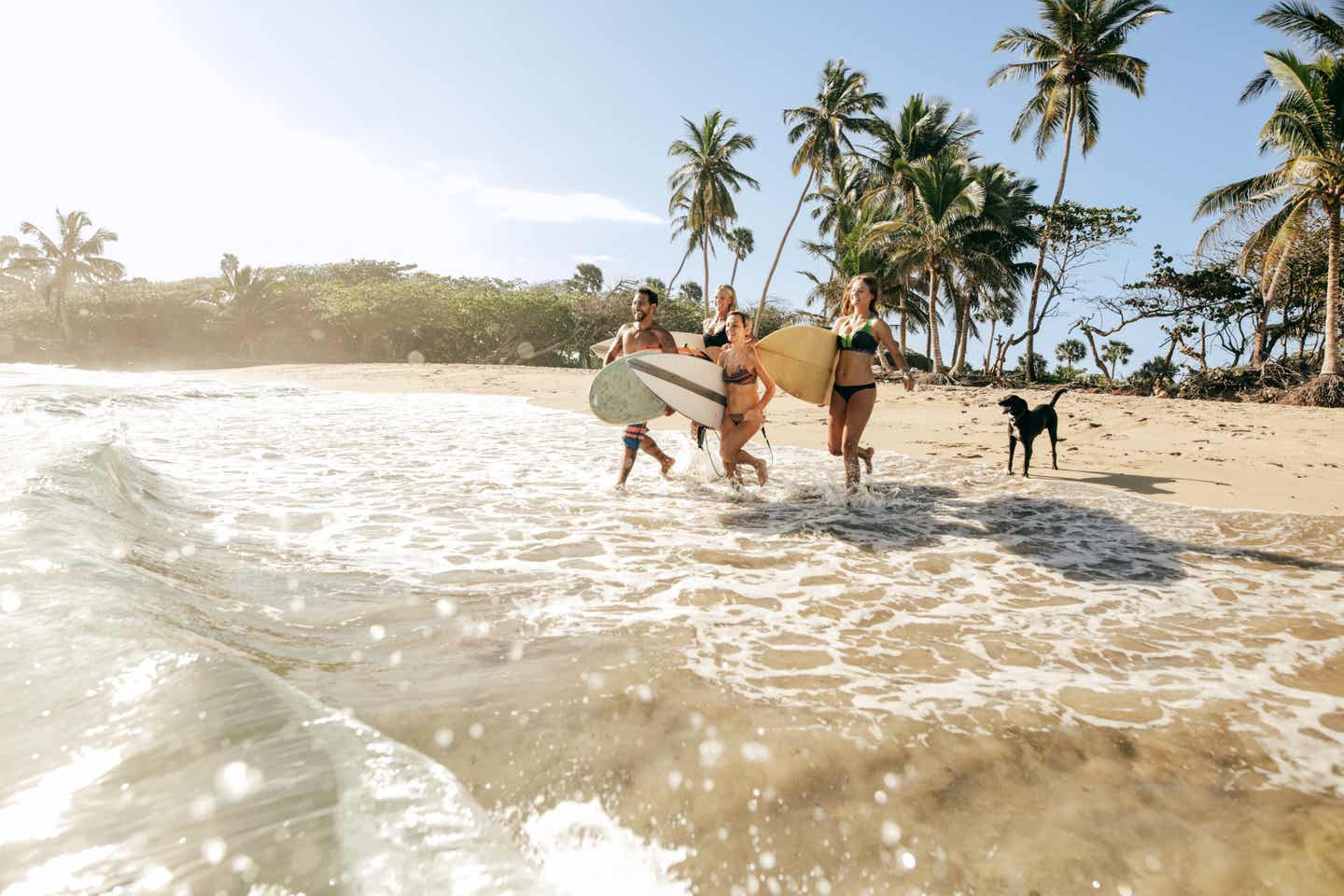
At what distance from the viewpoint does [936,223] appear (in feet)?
79.5

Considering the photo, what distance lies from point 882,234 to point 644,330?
69.8ft

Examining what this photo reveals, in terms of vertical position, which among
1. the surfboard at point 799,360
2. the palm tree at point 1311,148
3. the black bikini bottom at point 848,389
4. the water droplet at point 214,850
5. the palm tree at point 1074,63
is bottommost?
the water droplet at point 214,850

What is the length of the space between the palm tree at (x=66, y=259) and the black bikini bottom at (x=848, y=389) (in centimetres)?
4745

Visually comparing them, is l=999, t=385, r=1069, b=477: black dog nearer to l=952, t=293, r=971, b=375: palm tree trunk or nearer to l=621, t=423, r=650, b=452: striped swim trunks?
l=621, t=423, r=650, b=452: striped swim trunks

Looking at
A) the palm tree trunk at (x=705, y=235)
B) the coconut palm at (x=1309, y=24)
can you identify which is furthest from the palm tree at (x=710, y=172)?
the coconut palm at (x=1309, y=24)

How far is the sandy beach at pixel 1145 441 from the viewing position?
5910 millimetres

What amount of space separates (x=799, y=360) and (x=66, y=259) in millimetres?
50984

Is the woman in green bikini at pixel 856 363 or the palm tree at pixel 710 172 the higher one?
the palm tree at pixel 710 172

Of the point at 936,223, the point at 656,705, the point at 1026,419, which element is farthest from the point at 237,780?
the point at 936,223

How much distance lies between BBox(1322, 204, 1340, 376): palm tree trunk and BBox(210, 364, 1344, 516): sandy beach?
4686 mm

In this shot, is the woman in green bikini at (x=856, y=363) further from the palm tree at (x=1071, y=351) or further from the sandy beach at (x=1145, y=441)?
the palm tree at (x=1071, y=351)

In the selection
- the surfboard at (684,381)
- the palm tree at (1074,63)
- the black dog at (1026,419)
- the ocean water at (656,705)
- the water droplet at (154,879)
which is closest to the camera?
the water droplet at (154,879)

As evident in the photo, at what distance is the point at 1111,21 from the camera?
2245 centimetres

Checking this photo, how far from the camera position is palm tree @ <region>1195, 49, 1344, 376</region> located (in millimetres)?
15000
